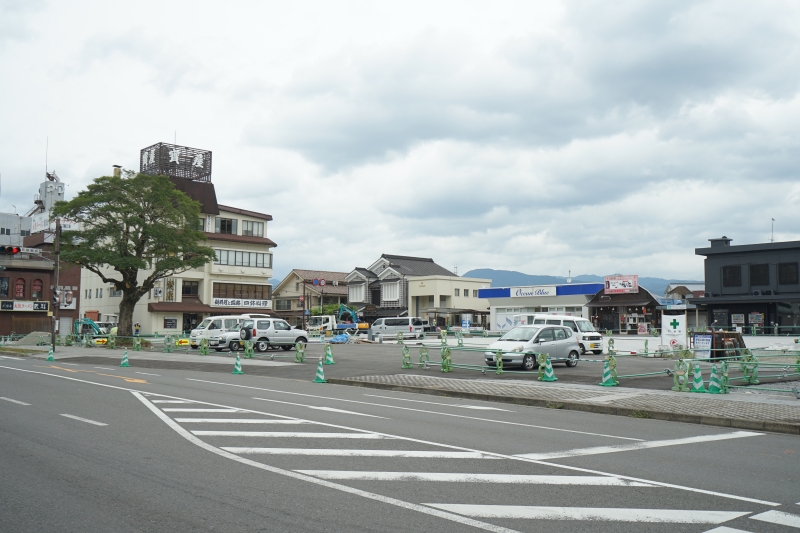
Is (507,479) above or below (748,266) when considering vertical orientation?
below

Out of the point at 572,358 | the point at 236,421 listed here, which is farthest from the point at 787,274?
the point at 236,421

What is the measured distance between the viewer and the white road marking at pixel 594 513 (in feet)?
19.7

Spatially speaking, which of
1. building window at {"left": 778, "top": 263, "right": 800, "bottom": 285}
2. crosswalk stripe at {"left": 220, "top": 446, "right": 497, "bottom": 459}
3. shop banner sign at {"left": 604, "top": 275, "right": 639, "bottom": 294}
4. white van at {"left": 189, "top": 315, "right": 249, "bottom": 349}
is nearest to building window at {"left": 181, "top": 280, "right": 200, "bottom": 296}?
white van at {"left": 189, "top": 315, "right": 249, "bottom": 349}

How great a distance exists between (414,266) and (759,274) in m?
42.8

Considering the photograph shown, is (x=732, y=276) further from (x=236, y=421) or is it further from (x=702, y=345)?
(x=236, y=421)

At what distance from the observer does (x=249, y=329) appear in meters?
37.3

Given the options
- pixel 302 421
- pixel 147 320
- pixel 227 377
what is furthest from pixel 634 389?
pixel 147 320

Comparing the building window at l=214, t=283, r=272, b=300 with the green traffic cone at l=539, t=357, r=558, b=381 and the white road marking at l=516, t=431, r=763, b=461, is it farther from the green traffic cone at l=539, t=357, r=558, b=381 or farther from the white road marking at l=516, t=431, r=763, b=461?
the white road marking at l=516, t=431, r=763, b=461

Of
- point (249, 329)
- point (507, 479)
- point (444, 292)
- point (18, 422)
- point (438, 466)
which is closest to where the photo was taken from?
point (507, 479)

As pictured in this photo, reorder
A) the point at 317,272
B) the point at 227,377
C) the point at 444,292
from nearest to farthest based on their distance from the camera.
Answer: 1. the point at 227,377
2. the point at 444,292
3. the point at 317,272

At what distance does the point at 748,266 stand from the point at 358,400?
5258cm

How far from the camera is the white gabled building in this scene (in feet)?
221

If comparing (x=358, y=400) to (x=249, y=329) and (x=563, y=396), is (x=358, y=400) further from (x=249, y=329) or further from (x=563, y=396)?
(x=249, y=329)

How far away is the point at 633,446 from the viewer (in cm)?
1013
